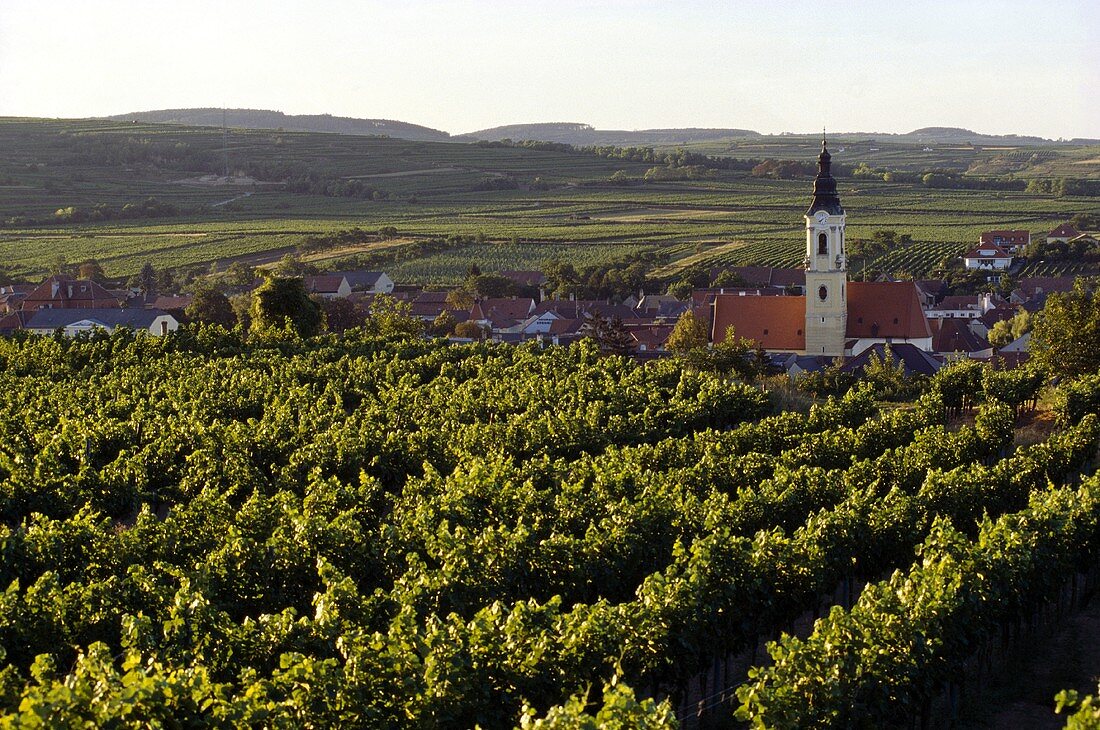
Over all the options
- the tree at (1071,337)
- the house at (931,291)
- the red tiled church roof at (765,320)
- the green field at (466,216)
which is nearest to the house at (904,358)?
the red tiled church roof at (765,320)

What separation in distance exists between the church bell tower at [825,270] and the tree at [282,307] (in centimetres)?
2593

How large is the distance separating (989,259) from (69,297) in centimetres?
8851

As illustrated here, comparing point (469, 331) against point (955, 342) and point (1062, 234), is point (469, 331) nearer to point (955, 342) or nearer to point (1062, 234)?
point (955, 342)

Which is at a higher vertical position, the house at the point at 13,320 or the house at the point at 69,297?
the house at the point at 69,297

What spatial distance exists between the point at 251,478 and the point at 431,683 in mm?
13766

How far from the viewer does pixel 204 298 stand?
84.8 m

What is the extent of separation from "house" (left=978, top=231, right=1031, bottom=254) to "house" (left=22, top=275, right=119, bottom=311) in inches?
3461

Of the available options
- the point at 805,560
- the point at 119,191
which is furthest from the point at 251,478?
the point at 119,191

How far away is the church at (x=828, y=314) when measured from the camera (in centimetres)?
6397

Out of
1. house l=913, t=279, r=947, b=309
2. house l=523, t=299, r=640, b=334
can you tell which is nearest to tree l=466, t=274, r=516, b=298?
house l=523, t=299, r=640, b=334

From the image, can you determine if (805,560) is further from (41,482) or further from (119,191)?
(119,191)

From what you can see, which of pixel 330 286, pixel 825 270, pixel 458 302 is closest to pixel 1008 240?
pixel 458 302

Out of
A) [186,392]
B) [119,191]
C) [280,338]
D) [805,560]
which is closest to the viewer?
[805,560]

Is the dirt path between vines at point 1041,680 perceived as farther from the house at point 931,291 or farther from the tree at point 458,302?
the house at point 931,291
